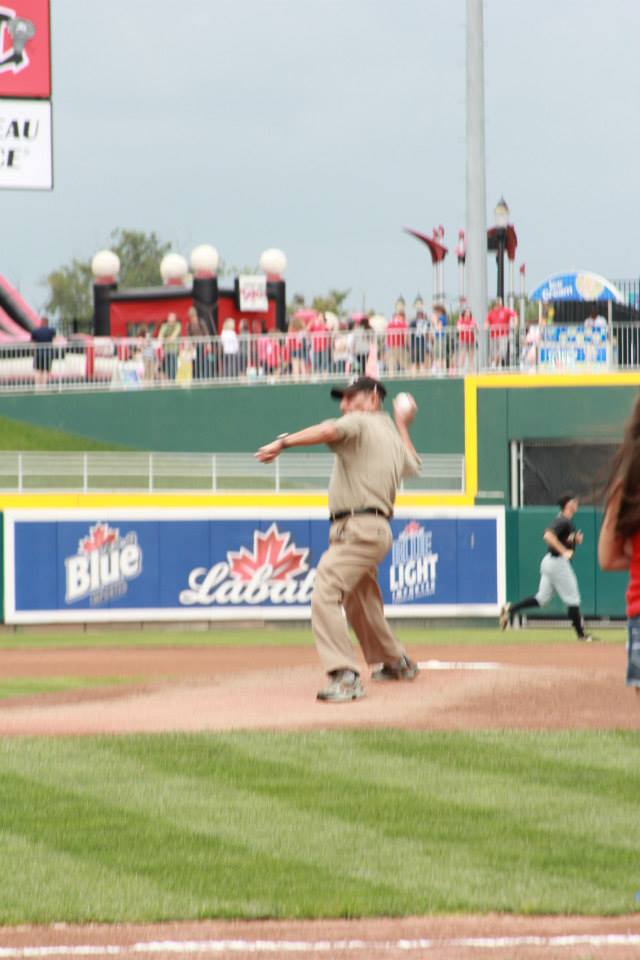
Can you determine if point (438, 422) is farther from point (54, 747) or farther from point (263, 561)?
point (54, 747)

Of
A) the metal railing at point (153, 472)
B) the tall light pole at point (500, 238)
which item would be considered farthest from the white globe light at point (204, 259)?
the metal railing at point (153, 472)

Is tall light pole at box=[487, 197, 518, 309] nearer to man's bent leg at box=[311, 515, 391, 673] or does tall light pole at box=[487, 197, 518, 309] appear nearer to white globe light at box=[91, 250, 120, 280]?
white globe light at box=[91, 250, 120, 280]

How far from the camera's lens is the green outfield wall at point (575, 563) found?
25422mm

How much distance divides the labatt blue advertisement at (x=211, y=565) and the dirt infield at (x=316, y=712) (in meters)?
4.15

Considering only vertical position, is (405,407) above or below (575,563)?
above

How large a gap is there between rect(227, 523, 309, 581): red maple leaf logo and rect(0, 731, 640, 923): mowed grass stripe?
44.4 ft

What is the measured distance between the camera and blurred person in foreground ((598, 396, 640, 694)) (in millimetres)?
5352

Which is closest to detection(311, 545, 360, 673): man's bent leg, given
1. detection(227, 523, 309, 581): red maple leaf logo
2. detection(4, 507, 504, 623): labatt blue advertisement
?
detection(4, 507, 504, 623): labatt blue advertisement

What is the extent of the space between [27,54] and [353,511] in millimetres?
19743

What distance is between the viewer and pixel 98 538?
22.3 metres

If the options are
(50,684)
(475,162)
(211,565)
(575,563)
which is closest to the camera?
(50,684)

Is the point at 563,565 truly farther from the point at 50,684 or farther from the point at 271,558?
the point at 50,684

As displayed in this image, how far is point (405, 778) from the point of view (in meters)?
7.92

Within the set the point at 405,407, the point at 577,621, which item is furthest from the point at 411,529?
the point at 405,407
